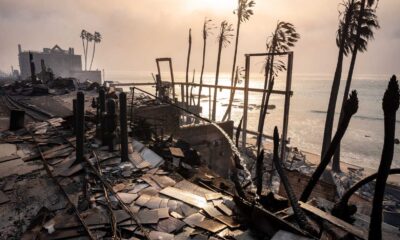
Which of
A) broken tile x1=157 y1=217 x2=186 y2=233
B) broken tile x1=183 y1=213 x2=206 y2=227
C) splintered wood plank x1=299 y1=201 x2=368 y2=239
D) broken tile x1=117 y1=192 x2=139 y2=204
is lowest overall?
broken tile x1=157 y1=217 x2=186 y2=233

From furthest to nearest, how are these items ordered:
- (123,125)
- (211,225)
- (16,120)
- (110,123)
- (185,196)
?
(16,120)
(110,123)
(123,125)
(185,196)
(211,225)

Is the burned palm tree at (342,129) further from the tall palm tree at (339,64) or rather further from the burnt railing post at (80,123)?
the tall palm tree at (339,64)

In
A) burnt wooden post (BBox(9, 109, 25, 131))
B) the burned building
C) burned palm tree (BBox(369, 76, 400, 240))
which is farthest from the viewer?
the burned building

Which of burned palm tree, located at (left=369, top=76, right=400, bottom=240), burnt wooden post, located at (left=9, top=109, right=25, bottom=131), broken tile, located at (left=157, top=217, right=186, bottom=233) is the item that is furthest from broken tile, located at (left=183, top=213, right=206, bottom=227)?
burnt wooden post, located at (left=9, top=109, right=25, bottom=131)

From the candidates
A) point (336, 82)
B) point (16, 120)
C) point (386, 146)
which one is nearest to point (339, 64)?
point (336, 82)

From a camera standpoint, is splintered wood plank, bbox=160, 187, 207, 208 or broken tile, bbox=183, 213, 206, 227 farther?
splintered wood plank, bbox=160, 187, 207, 208

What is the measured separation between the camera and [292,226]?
399 centimetres

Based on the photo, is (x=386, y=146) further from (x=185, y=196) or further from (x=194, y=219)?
(x=185, y=196)

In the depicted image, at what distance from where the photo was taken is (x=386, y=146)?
3.16 meters

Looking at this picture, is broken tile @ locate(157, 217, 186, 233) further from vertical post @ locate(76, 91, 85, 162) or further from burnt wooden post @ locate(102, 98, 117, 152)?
burnt wooden post @ locate(102, 98, 117, 152)

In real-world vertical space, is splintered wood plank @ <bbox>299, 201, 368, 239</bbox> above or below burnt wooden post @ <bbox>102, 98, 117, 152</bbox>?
below

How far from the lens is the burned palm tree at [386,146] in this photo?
287 centimetres

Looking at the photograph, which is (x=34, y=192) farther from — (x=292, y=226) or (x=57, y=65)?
(x=57, y=65)

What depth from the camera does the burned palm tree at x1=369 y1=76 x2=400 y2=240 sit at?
2.87 m
